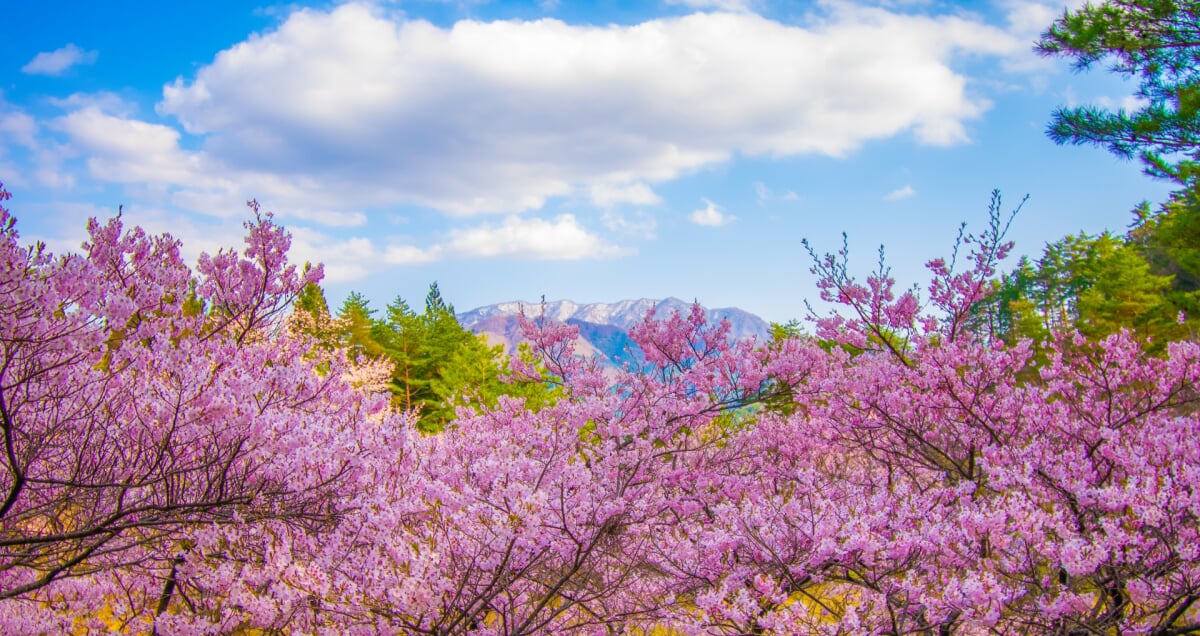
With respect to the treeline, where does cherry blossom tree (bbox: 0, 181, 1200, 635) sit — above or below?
below

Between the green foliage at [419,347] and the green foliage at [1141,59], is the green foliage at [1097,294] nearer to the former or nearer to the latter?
the green foliage at [1141,59]

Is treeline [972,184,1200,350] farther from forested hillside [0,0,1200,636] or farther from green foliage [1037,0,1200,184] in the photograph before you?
forested hillside [0,0,1200,636]

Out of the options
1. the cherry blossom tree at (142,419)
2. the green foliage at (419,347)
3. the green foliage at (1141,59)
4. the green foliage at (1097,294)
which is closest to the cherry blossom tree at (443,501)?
the cherry blossom tree at (142,419)

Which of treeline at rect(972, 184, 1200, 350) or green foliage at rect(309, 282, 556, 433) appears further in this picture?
green foliage at rect(309, 282, 556, 433)

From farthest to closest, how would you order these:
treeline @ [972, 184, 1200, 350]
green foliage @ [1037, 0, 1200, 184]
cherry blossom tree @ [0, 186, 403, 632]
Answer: treeline @ [972, 184, 1200, 350], green foliage @ [1037, 0, 1200, 184], cherry blossom tree @ [0, 186, 403, 632]

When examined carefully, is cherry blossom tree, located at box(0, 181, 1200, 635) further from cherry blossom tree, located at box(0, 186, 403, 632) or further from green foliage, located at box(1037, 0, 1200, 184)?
green foliage, located at box(1037, 0, 1200, 184)

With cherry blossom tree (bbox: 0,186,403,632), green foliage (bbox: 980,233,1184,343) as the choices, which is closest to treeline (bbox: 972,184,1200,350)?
green foliage (bbox: 980,233,1184,343)

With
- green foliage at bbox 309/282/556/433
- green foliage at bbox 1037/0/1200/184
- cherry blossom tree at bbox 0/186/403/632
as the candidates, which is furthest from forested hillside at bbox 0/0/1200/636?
green foliage at bbox 309/282/556/433

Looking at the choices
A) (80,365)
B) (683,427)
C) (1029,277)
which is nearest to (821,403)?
(683,427)

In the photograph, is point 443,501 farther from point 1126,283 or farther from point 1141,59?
point 1126,283

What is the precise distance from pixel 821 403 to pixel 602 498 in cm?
345

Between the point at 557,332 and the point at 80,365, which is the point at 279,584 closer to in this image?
the point at 80,365

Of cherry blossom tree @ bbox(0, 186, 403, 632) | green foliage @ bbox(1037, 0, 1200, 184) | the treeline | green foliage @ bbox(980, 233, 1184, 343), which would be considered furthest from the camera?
green foliage @ bbox(980, 233, 1184, 343)

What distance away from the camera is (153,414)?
345 centimetres
